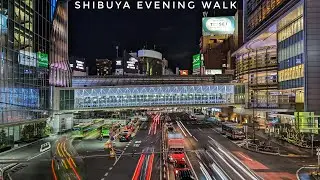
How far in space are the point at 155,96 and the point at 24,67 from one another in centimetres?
4092

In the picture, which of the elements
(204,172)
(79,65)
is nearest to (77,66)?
(79,65)

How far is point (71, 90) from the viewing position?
297 ft

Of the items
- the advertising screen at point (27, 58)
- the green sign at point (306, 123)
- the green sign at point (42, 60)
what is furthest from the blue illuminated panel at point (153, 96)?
the green sign at point (306, 123)

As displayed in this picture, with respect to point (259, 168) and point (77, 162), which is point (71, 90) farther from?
point (259, 168)

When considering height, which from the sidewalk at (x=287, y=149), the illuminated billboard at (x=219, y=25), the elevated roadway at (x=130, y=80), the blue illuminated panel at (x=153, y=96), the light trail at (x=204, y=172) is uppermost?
the illuminated billboard at (x=219, y=25)

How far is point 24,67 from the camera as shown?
2549 inches

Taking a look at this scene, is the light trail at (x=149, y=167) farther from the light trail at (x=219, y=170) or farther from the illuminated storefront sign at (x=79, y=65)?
the illuminated storefront sign at (x=79, y=65)

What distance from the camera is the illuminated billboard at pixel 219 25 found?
187 m

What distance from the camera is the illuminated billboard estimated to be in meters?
187

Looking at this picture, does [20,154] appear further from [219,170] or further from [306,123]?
[306,123]

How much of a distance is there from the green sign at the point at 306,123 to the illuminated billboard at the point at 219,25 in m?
139

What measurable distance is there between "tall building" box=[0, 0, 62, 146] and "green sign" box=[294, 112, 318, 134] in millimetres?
40096

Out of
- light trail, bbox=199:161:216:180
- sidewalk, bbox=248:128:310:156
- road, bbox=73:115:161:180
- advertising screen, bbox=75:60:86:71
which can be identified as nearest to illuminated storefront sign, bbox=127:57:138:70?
advertising screen, bbox=75:60:86:71

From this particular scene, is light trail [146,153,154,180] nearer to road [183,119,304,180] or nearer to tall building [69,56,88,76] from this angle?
road [183,119,304,180]
